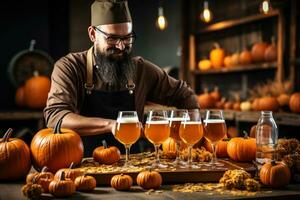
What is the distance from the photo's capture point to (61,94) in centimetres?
326

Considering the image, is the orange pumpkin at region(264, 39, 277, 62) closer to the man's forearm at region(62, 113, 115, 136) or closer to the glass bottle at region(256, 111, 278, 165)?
the man's forearm at region(62, 113, 115, 136)

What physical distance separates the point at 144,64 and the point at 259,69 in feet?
8.85

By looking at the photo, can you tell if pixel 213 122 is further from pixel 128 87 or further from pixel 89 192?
pixel 128 87

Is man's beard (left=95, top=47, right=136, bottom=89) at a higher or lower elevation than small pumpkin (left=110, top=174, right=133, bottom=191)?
higher

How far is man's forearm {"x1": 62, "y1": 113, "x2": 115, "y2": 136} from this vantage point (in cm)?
294

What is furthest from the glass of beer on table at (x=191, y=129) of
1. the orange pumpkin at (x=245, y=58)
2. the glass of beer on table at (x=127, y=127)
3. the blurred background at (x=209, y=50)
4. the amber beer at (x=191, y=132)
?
the orange pumpkin at (x=245, y=58)

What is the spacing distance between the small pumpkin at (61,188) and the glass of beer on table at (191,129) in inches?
24.0

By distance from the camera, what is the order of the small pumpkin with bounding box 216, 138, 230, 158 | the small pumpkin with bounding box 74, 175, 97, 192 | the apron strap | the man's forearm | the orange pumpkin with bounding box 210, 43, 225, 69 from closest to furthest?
1. the small pumpkin with bounding box 74, 175, 97, 192
2. the small pumpkin with bounding box 216, 138, 230, 158
3. the man's forearm
4. the apron strap
5. the orange pumpkin with bounding box 210, 43, 225, 69

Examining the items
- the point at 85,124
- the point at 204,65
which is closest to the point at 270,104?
the point at 204,65

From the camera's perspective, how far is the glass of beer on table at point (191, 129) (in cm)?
232

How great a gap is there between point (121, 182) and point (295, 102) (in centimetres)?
347

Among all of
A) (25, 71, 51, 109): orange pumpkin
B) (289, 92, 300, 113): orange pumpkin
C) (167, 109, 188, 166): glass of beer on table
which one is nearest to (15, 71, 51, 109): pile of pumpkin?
(25, 71, 51, 109): orange pumpkin

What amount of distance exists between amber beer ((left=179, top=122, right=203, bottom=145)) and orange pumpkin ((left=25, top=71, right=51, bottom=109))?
4.16 m

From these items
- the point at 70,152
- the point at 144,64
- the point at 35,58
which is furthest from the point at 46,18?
the point at 70,152
